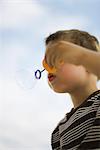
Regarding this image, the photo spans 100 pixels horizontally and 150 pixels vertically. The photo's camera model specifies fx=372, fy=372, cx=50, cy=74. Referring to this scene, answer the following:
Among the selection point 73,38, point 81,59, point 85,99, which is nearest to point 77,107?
point 85,99

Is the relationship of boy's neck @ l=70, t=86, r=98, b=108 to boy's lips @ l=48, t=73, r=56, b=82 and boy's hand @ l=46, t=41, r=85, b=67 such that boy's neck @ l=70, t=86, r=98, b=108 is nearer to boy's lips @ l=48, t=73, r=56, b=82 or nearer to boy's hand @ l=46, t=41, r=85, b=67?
boy's lips @ l=48, t=73, r=56, b=82

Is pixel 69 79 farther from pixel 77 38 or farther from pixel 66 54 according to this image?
pixel 66 54

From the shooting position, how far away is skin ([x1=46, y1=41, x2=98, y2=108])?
1.06 m

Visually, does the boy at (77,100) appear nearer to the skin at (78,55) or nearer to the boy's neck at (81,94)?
the boy's neck at (81,94)

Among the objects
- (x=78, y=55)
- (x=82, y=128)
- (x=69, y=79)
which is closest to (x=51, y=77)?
(x=69, y=79)

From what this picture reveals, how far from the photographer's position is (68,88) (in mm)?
1064

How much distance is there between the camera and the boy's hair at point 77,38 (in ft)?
3.68

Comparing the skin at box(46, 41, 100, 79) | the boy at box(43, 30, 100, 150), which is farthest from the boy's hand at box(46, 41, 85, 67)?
the boy at box(43, 30, 100, 150)

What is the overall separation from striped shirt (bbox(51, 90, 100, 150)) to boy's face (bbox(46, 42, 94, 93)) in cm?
5

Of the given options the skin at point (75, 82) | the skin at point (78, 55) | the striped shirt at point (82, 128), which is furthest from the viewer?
the skin at point (75, 82)

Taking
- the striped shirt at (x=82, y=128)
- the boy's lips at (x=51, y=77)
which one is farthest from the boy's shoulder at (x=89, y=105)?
the boy's lips at (x=51, y=77)

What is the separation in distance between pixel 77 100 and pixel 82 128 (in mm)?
117

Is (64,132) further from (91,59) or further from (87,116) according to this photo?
(91,59)

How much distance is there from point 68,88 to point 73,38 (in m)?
0.16
